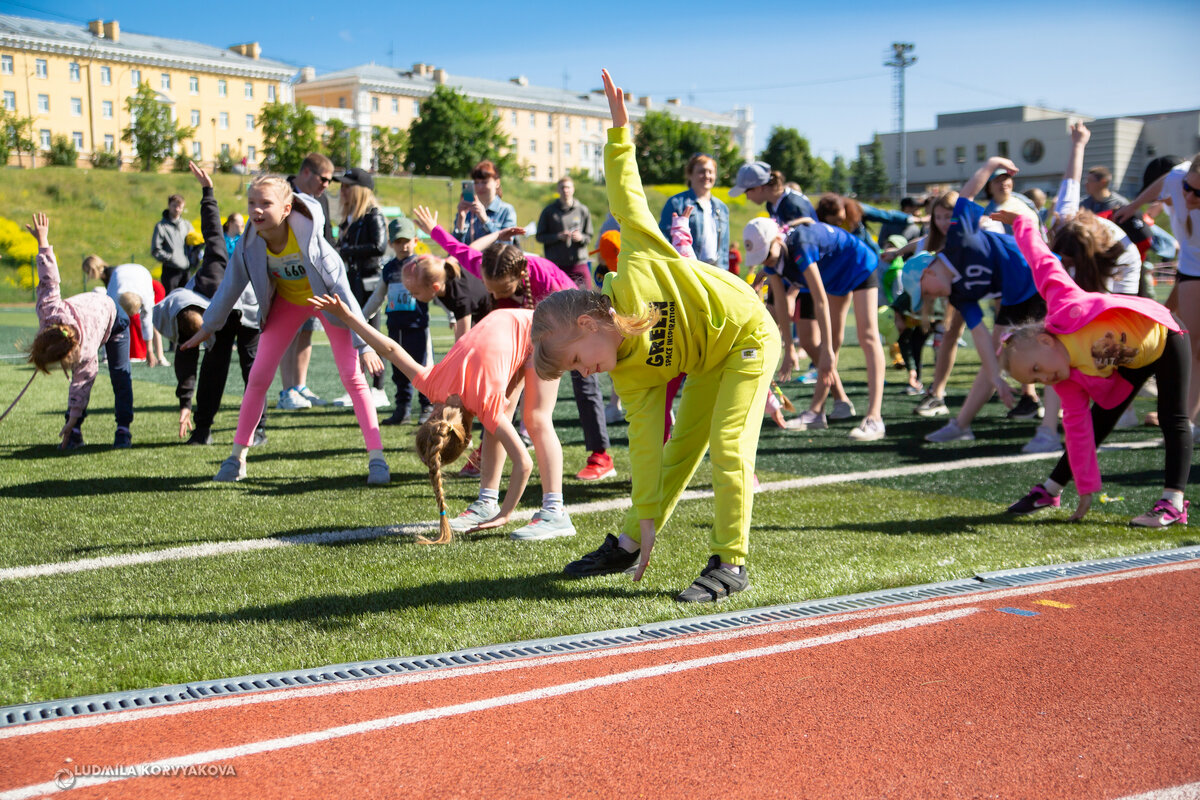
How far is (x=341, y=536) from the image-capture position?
563 centimetres

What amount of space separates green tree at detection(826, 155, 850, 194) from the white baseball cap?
112445 millimetres

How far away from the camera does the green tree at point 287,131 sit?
7350 centimetres

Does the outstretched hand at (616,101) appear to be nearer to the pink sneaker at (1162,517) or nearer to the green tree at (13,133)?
the pink sneaker at (1162,517)

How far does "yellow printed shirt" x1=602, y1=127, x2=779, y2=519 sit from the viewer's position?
161 inches

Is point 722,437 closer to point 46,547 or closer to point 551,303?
point 551,303

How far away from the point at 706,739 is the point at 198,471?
5.56 meters

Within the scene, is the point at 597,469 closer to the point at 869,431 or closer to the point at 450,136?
the point at 869,431

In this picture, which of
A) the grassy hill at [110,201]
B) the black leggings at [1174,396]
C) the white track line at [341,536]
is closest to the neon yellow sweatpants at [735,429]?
the white track line at [341,536]

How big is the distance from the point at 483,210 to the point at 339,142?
76.4 metres

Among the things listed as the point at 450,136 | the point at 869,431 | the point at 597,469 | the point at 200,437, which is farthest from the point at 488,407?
the point at 450,136

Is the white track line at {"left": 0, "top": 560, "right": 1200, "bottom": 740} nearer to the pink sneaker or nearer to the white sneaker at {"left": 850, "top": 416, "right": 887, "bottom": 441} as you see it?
the pink sneaker

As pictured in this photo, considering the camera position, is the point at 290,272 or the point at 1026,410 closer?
the point at 290,272

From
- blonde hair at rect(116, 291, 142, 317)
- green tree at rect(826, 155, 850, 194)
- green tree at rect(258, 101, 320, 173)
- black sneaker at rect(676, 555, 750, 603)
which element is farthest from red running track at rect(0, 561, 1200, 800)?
green tree at rect(826, 155, 850, 194)

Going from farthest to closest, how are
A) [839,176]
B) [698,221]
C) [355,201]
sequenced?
[839,176]
[355,201]
[698,221]
